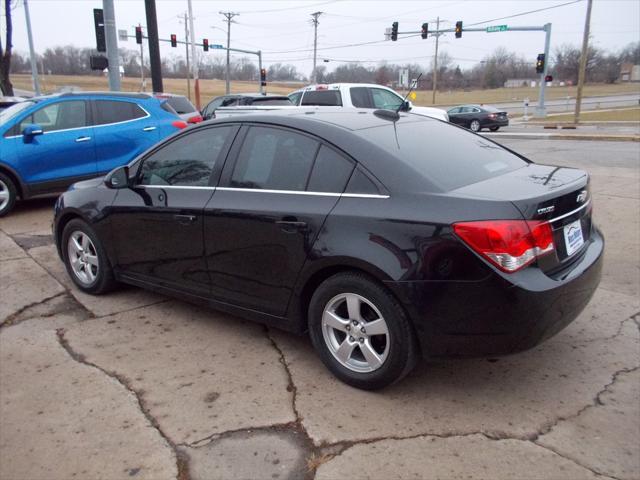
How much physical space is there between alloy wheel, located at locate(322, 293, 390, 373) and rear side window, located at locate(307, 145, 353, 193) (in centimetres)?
66

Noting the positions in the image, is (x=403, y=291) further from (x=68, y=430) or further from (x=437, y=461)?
(x=68, y=430)

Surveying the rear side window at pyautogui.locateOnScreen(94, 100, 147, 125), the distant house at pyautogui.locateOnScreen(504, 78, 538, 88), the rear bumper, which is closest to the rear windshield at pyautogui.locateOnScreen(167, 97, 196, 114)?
the rear side window at pyautogui.locateOnScreen(94, 100, 147, 125)

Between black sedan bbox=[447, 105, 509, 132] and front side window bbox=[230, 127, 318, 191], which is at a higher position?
front side window bbox=[230, 127, 318, 191]

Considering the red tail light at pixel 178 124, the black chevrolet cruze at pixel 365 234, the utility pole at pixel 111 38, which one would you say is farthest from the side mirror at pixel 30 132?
the utility pole at pixel 111 38

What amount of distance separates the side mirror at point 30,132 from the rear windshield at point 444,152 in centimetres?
607

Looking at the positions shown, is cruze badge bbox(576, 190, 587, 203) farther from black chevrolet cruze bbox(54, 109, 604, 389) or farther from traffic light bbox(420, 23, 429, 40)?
traffic light bbox(420, 23, 429, 40)

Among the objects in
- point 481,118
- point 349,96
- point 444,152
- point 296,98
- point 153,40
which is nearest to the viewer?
point 444,152

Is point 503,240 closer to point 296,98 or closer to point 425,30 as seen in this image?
point 296,98

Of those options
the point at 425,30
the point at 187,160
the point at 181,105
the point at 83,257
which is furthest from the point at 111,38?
the point at 425,30

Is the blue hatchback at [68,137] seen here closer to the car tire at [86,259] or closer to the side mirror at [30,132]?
the side mirror at [30,132]

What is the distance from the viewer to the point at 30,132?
765 centimetres

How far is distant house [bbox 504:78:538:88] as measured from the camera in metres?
105

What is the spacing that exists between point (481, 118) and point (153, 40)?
18947mm

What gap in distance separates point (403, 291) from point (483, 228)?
53cm
